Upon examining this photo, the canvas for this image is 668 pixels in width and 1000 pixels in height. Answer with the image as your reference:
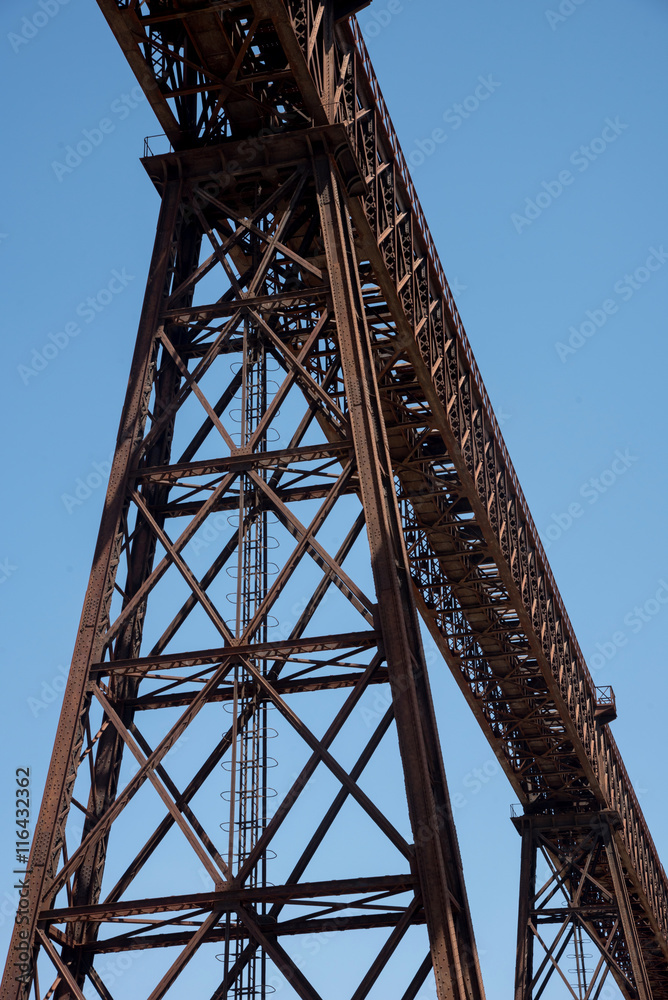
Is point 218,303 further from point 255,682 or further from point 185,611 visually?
point 255,682

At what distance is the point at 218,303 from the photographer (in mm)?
16234

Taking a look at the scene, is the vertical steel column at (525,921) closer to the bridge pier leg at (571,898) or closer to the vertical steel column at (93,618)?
the bridge pier leg at (571,898)

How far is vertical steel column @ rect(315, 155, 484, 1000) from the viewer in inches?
482

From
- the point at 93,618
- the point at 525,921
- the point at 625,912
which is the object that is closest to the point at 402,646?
the point at 93,618

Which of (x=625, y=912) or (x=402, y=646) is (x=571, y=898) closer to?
(x=625, y=912)

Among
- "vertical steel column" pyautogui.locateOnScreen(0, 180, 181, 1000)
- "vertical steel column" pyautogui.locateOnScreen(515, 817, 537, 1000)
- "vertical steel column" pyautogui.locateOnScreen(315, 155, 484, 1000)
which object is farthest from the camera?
"vertical steel column" pyautogui.locateOnScreen(515, 817, 537, 1000)

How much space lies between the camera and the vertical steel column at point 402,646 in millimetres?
12250

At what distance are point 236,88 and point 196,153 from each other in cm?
101

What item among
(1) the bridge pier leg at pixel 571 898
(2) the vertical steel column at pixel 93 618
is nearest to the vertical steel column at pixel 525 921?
(1) the bridge pier leg at pixel 571 898

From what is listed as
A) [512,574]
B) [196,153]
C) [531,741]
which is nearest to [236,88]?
[196,153]

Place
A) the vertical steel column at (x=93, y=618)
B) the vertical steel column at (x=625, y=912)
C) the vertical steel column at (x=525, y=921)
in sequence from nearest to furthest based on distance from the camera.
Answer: the vertical steel column at (x=93, y=618)
the vertical steel column at (x=525, y=921)
the vertical steel column at (x=625, y=912)

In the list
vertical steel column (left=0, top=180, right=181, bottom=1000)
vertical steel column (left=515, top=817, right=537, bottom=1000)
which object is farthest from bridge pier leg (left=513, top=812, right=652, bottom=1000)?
vertical steel column (left=0, top=180, right=181, bottom=1000)

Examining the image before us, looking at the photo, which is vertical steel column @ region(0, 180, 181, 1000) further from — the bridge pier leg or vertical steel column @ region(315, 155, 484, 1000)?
the bridge pier leg

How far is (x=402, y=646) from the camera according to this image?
43.9 ft
